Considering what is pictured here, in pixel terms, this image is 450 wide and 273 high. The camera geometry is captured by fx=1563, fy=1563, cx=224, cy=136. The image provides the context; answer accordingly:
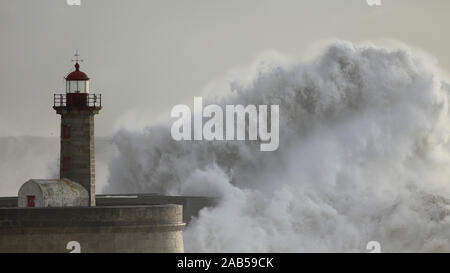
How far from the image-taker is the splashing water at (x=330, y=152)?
42.4 m

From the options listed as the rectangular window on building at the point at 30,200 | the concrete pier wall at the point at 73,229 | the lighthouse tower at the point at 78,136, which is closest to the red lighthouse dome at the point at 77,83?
the lighthouse tower at the point at 78,136

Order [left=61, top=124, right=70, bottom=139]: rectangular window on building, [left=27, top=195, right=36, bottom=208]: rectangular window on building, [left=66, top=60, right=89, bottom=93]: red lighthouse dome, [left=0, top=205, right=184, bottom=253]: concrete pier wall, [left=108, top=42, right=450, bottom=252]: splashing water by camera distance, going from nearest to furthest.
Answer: [left=0, top=205, right=184, bottom=253]: concrete pier wall < [left=27, top=195, right=36, bottom=208]: rectangular window on building < [left=61, top=124, right=70, bottom=139]: rectangular window on building < [left=66, top=60, right=89, bottom=93]: red lighthouse dome < [left=108, top=42, right=450, bottom=252]: splashing water

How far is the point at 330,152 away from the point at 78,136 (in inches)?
609

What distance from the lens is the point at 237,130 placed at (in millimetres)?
46875

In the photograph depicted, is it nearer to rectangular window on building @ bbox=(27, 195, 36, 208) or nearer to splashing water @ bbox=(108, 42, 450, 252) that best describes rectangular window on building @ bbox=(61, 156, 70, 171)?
rectangular window on building @ bbox=(27, 195, 36, 208)

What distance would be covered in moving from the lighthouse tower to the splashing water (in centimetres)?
955

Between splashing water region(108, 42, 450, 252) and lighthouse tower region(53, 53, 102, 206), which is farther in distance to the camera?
splashing water region(108, 42, 450, 252)

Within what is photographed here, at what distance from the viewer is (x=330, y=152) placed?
4619cm

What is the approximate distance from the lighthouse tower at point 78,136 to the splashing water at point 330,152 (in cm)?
955

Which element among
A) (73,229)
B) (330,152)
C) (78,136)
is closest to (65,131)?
(78,136)

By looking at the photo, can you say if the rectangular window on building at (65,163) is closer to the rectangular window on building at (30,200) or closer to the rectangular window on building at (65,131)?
the rectangular window on building at (65,131)

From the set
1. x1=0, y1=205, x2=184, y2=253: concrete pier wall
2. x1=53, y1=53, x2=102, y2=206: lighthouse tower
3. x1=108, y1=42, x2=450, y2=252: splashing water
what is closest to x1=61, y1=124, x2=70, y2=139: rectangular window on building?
x1=53, y1=53, x2=102, y2=206: lighthouse tower

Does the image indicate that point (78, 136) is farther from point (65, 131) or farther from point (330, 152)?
point (330, 152)

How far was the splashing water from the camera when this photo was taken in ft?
139
